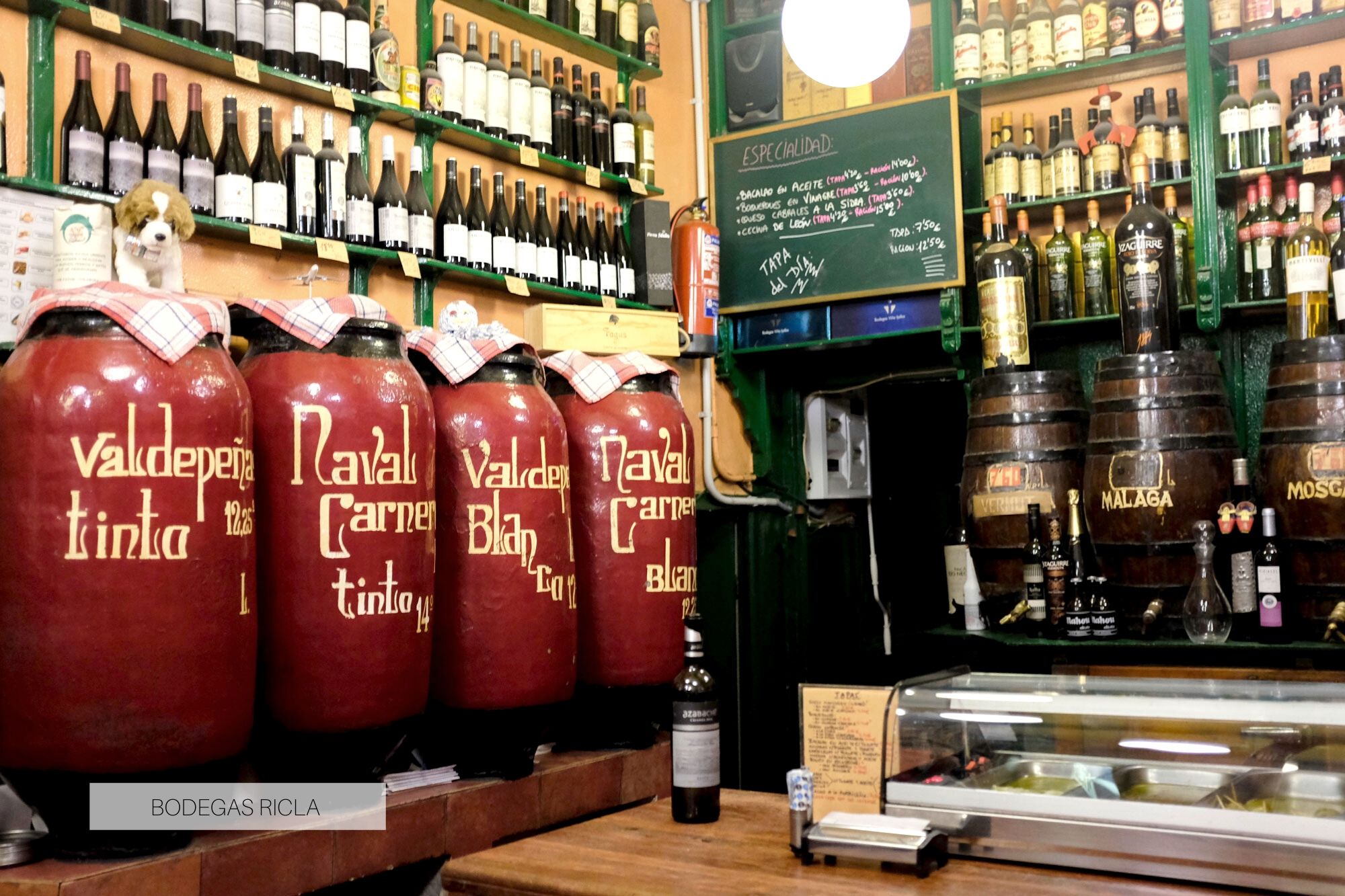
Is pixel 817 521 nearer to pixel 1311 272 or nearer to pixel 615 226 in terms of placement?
pixel 615 226

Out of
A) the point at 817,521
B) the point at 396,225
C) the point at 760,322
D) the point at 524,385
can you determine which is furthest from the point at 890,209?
the point at 524,385

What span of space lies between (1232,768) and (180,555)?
1369 mm

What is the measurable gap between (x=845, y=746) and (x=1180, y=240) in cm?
310

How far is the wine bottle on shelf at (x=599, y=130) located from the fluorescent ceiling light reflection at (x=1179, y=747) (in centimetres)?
339

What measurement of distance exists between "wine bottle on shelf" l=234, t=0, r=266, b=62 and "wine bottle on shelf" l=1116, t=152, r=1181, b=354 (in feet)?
8.40

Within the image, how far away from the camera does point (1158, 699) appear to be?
1658mm

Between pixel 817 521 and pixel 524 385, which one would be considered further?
pixel 817 521

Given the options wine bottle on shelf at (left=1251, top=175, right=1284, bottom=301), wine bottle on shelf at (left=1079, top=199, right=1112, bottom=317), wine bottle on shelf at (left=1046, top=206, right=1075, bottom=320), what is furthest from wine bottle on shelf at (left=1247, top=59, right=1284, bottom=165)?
wine bottle on shelf at (left=1046, top=206, right=1075, bottom=320)

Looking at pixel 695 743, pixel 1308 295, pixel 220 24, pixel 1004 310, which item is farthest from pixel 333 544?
pixel 1308 295

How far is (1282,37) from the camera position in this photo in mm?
4105

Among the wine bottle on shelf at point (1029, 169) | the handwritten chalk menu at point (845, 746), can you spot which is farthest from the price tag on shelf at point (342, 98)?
the handwritten chalk menu at point (845, 746)

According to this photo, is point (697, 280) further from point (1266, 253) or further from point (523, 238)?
point (1266, 253)

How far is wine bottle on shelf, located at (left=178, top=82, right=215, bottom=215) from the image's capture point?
3.14 meters

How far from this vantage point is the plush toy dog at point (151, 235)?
1.93 metres
